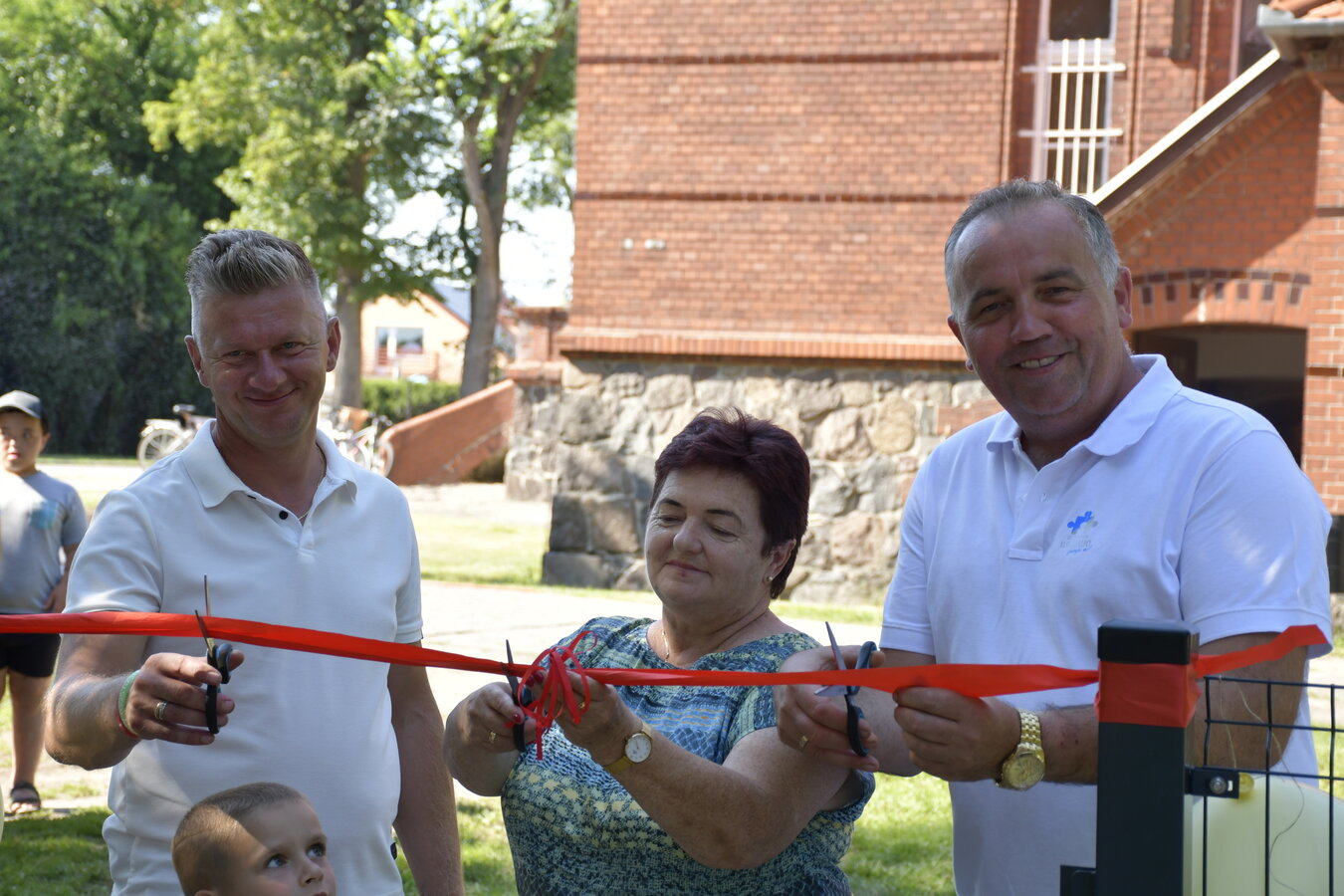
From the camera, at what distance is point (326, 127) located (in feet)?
94.9

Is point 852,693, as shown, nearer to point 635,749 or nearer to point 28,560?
point 635,749

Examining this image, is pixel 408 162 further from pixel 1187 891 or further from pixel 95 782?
pixel 1187 891

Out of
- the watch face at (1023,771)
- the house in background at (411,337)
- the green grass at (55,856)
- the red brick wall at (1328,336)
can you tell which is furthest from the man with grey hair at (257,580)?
the house in background at (411,337)

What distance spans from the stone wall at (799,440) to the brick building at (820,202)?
0.02 metres

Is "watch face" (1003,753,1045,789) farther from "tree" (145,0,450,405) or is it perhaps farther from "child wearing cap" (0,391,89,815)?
"tree" (145,0,450,405)

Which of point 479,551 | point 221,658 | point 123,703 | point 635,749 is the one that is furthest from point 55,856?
point 479,551

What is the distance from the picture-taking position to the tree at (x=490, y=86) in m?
27.4

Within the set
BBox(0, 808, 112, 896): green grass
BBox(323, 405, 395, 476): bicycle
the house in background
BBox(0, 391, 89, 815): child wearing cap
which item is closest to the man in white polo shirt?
BBox(0, 808, 112, 896): green grass

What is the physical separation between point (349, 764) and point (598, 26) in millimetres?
11570

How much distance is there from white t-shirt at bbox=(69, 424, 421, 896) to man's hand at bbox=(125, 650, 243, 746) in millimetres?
361

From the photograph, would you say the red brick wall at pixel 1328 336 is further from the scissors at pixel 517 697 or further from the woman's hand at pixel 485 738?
the scissors at pixel 517 697

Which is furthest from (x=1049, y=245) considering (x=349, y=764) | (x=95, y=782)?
(x=95, y=782)

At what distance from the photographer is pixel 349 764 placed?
8.61ft

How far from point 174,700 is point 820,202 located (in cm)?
1129
